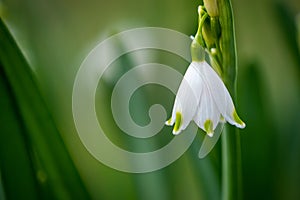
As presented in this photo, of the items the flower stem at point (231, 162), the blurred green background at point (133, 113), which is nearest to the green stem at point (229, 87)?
the flower stem at point (231, 162)

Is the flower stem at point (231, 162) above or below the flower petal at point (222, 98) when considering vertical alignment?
below

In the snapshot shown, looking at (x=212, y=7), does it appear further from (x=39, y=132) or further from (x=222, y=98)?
(x=39, y=132)

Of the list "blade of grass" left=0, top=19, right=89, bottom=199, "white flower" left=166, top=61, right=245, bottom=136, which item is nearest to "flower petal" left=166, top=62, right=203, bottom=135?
"white flower" left=166, top=61, right=245, bottom=136

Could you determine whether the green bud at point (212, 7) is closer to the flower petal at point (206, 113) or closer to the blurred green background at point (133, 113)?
the flower petal at point (206, 113)

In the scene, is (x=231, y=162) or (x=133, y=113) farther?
(x=133, y=113)

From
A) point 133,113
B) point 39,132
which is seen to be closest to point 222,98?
point 39,132

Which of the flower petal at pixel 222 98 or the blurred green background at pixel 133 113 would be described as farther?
the blurred green background at pixel 133 113
